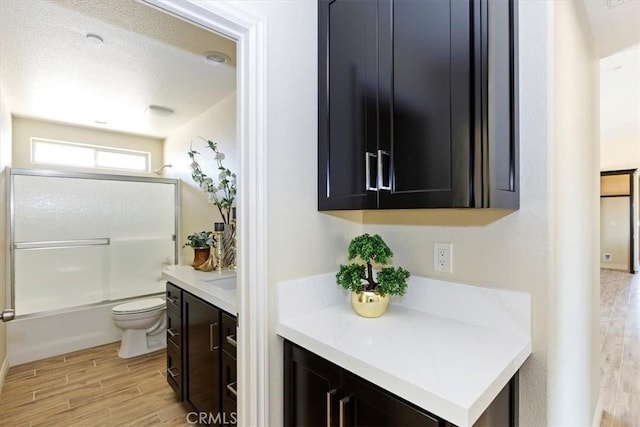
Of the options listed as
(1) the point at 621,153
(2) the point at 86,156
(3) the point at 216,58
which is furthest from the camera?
(1) the point at 621,153

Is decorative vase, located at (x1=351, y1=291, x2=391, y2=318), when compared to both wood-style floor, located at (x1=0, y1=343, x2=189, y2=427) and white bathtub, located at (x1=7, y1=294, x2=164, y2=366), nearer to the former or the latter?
wood-style floor, located at (x1=0, y1=343, x2=189, y2=427)

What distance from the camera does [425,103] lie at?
3.33 ft

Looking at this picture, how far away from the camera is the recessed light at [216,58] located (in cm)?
210

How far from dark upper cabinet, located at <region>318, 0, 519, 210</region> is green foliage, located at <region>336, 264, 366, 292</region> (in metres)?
0.27

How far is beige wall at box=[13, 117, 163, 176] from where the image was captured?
335 centimetres

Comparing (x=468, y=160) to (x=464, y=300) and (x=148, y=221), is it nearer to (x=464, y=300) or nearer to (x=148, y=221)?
(x=464, y=300)

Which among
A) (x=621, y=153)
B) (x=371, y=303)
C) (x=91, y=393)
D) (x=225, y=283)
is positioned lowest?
(x=91, y=393)

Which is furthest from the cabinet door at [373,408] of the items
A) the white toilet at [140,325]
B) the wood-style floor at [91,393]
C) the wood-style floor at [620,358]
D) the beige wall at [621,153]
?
the beige wall at [621,153]

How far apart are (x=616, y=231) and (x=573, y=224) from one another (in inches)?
315

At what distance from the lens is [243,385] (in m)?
1.23

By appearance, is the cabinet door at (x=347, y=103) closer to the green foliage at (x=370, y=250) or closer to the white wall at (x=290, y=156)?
the white wall at (x=290, y=156)

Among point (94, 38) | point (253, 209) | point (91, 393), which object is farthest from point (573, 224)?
point (91, 393)

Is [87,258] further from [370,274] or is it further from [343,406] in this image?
[343,406]

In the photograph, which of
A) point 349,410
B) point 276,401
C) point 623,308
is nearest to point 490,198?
point 349,410
